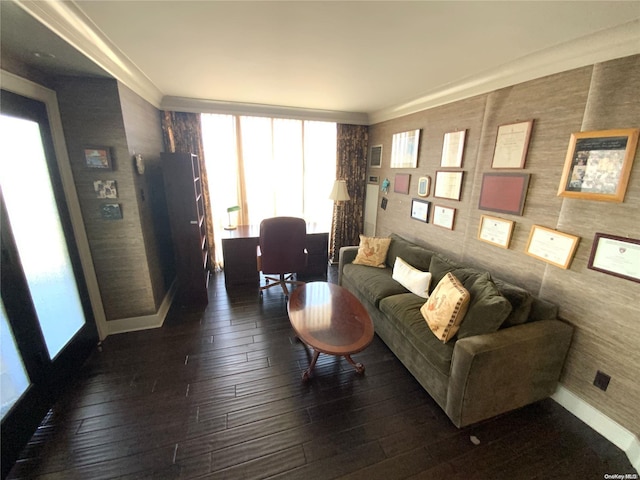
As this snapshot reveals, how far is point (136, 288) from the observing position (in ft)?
8.11

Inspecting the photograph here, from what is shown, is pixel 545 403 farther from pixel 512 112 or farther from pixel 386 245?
pixel 512 112

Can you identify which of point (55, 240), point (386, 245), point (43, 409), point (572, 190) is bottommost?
point (43, 409)

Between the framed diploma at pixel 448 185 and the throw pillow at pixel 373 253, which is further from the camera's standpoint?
the throw pillow at pixel 373 253

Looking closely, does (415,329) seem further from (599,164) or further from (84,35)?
(84,35)

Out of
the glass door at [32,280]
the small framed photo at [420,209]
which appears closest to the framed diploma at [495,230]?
the small framed photo at [420,209]

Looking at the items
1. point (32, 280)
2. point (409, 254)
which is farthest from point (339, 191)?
point (32, 280)

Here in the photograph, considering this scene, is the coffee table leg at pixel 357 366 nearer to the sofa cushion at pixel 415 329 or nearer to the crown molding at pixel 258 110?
the sofa cushion at pixel 415 329

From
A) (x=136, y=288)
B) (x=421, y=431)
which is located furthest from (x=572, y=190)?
(x=136, y=288)

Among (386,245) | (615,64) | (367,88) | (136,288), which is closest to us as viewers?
(615,64)

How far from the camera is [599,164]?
1.51m

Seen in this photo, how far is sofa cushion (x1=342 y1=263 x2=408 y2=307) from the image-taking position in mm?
2481

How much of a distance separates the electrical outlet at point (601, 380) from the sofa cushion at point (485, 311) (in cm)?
68

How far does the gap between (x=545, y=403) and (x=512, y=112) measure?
2.26 m

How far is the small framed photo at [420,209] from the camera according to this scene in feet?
9.73
